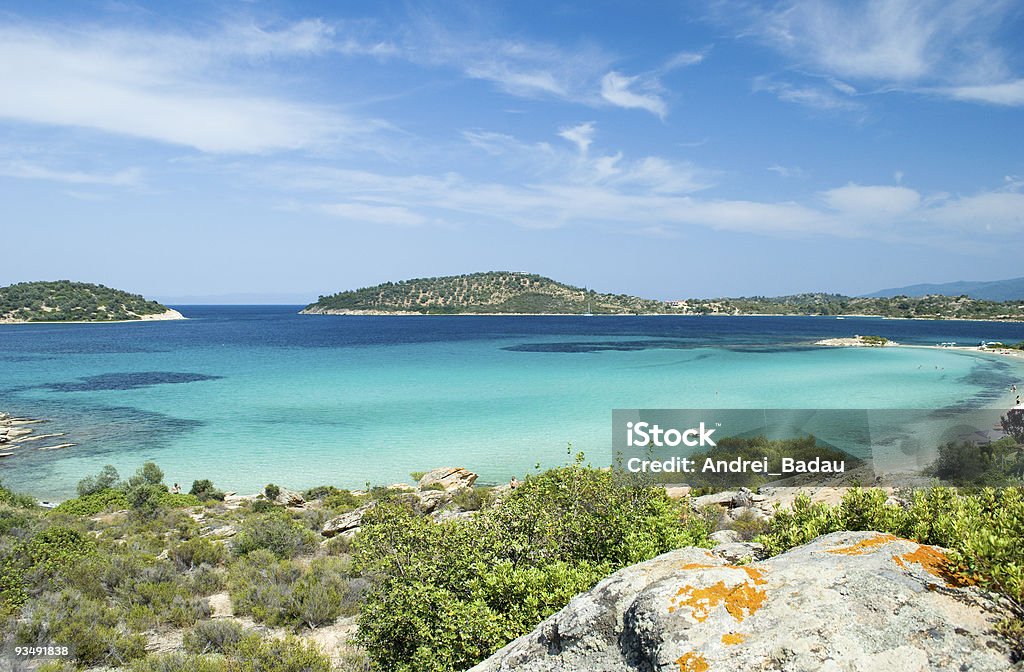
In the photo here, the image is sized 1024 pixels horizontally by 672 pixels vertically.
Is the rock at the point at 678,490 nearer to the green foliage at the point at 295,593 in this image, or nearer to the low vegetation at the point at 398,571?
the low vegetation at the point at 398,571

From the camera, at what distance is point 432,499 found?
17062mm

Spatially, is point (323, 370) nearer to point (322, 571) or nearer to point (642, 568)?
point (322, 571)

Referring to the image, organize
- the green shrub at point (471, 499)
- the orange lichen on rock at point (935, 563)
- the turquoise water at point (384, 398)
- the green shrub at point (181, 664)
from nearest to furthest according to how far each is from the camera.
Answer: the orange lichen on rock at point (935, 563) → the green shrub at point (181, 664) → the green shrub at point (471, 499) → the turquoise water at point (384, 398)

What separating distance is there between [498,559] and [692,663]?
12.1 ft

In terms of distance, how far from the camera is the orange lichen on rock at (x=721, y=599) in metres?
3.49

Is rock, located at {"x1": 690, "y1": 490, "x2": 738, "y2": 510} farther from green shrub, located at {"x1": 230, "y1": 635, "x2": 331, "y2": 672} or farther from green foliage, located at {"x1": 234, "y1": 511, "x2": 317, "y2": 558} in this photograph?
green shrub, located at {"x1": 230, "y1": 635, "x2": 331, "y2": 672}

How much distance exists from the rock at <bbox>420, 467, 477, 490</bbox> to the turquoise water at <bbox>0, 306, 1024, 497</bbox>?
5.36 feet

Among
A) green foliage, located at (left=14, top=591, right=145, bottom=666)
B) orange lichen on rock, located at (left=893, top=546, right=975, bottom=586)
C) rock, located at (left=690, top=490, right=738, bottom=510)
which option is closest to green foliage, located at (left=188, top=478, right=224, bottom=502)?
green foliage, located at (left=14, top=591, right=145, bottom=666)

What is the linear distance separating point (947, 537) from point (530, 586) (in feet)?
12.3

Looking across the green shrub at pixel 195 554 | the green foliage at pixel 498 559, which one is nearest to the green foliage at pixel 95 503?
the green shrub at pixel 195 554

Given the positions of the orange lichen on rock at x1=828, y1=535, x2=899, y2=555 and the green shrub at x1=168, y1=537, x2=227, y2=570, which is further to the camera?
the green shrub at x1=168, y1=537, x2=227, y2=570

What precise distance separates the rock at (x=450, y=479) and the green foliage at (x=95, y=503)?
10.1 m

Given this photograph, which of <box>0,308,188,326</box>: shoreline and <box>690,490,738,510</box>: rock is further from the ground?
<box>0,308,188,326</box>: shoreline

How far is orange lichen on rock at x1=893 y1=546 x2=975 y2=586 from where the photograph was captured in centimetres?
338
